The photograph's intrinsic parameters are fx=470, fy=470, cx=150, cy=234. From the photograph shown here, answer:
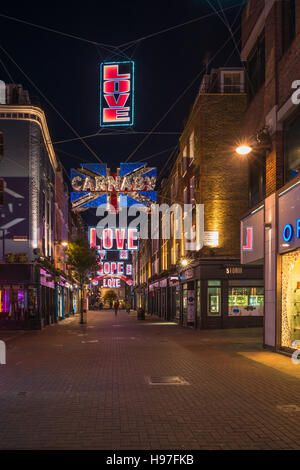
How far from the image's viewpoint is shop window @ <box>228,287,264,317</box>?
27.4 meters

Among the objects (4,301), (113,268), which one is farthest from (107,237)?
(4,301)

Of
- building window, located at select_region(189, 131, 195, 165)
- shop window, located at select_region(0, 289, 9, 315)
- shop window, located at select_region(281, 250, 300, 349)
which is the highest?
building window, located at select_region(189, 131, 195, 165)

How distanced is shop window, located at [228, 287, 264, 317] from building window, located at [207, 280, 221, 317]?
636 mm

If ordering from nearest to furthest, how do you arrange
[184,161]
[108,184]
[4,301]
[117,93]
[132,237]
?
[117,93]
[108,184]
[4,301]
[184,161]
[132,237]

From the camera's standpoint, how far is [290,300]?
50.1ft

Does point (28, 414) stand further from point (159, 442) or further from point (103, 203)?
point (103, 203)

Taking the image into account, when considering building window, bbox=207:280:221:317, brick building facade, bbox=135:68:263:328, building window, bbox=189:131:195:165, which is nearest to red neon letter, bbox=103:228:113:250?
building window, bbox=189:131:195:165

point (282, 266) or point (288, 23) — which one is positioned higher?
point (288, 23)

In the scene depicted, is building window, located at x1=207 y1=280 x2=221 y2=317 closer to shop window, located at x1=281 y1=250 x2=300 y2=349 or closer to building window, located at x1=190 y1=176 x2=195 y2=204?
building window, located at x1=190 y1=176 x2=195 y2=204

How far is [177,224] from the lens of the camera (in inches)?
1452

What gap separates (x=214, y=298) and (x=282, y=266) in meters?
12.0

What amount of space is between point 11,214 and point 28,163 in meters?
3.41

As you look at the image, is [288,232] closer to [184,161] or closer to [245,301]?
[245,301]

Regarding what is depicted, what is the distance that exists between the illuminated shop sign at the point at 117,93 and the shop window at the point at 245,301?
572 inches
